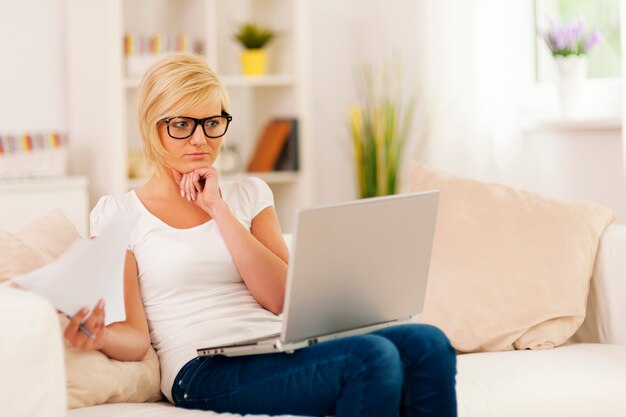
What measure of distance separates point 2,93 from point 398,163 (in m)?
1.73

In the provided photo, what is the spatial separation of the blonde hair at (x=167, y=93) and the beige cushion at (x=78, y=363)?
11.4 inches

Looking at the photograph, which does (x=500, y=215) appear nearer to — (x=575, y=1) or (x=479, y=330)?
(x=479, y=330)

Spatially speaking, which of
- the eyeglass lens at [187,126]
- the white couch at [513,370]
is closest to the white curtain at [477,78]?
the white couch at [513,370]

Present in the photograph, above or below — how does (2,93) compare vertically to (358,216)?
above

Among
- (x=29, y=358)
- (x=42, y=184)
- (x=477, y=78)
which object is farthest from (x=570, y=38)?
(x=29, y=358)

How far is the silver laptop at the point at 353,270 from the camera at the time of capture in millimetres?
1813

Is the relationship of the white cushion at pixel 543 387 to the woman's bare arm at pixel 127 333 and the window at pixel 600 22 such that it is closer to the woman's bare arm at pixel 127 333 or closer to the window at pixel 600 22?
the woman's bare arm at pixel 127 333

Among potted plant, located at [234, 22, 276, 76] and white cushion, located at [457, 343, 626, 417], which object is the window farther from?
white cushion, located at [457, 343, 626, 417]

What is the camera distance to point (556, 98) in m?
3.83

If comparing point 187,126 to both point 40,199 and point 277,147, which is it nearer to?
point 40,199

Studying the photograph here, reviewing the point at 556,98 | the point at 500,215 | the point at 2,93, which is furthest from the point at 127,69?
the point at 500,215

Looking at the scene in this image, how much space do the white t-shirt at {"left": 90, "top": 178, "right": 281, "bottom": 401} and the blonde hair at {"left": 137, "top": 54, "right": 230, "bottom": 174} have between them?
157mm

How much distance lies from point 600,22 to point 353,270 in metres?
2.16

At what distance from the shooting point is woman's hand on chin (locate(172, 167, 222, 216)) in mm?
2166
